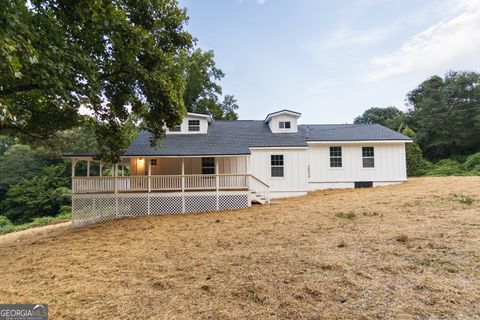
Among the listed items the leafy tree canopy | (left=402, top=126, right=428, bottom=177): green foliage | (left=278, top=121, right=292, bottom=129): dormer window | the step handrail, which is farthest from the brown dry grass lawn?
(left=402, top=126, right=428, bottom=177): green foliage

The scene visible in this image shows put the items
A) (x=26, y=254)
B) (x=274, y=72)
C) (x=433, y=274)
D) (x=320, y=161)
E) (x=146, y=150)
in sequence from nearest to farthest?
(x=433, y=274), (x=26, y=254), (x=146, y=150), (x=320, y=161), (x=274, y=72)

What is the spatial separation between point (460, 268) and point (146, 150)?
12.3 meters

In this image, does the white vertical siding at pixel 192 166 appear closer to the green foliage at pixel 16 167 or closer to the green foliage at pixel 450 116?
the green foliage at pixel 450 116

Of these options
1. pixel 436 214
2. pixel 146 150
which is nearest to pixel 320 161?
pixel 436 214

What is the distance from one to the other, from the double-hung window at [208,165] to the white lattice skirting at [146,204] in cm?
293

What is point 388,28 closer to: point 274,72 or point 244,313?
point 274,72

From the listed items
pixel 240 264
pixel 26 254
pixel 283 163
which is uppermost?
pixel 283 163

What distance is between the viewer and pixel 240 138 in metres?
A: 16.2

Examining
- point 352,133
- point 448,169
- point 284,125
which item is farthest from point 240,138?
point 448,169

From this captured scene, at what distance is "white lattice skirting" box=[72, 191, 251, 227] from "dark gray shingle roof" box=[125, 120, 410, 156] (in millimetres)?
2087

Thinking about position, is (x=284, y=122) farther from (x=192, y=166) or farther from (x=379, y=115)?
(x=379, y=115)

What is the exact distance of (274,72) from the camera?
21.9 meters

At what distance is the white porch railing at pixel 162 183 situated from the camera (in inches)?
472

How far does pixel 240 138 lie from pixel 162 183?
5.76 meters
